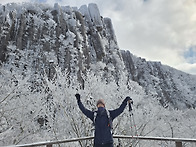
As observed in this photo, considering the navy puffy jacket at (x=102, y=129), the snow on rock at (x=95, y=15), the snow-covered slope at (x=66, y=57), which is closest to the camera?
the navy puffy jacket at (x=102, y=129)

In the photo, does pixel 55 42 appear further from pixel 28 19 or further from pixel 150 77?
pixel 150 77

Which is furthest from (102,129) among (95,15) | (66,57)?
(95,15)

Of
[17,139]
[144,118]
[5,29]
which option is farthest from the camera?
[5,29]

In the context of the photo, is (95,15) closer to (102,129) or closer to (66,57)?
(66,57)

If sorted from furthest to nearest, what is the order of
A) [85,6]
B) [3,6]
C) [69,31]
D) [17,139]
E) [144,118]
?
[85,6] → [69,31] → [3,6] → [144,118] → [17,139]

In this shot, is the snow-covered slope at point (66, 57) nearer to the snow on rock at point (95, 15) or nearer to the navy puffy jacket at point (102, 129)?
the snow on rock at point (95, 15)

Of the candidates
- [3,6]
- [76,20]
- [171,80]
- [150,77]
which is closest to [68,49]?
[76,20]

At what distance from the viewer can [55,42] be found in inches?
1330

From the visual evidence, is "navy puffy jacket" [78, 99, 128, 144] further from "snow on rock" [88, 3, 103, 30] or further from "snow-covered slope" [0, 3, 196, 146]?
"snow on rock" [88, 3, 103, 30]

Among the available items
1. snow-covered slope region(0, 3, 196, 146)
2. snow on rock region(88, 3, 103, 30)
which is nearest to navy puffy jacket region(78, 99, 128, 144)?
snow-covered slope region(0, 3, 196, 146)

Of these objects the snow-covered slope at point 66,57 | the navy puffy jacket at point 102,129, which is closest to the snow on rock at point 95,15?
the snow-covered slope at point 66,57

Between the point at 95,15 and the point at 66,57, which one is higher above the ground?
the point at 95,15

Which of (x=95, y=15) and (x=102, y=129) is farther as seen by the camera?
(x=95, y=15)

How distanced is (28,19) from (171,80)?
5389cm
